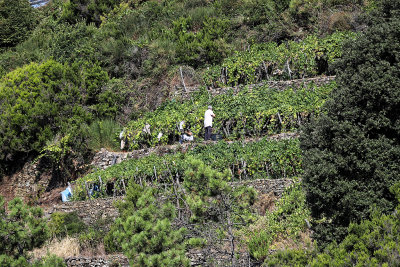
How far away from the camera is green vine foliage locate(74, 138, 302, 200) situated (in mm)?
14758

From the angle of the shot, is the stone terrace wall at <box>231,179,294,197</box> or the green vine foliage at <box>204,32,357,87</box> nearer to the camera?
the stone terrace wall at <box>231,179,294,197</box>

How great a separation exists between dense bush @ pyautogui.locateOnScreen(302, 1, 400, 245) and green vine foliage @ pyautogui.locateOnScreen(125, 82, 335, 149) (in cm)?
522

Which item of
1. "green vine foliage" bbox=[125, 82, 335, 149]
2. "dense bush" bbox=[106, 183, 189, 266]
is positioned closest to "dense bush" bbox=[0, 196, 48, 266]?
A: "dense bush" bbox=[106, 183, 189, 266]

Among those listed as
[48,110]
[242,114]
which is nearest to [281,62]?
[242,114]

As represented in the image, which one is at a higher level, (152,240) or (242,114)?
(242,114)

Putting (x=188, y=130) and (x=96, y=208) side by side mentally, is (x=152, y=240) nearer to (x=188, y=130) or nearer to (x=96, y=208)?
(x=96, y=208)

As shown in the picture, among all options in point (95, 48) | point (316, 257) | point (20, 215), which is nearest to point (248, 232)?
point (316, 257)

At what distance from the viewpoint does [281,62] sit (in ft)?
64.2

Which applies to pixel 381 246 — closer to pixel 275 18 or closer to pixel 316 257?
pixel 316 257

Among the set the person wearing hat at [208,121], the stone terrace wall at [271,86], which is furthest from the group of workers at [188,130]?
the stone terrace wall at [271,86]

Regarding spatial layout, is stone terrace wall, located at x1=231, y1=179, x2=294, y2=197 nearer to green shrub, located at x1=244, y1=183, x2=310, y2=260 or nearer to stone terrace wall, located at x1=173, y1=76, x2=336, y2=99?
green shrub, located at x1=244, y1=183, x2=310, y2=260

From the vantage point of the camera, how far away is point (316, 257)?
899cm

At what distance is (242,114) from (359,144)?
7359 millimetres

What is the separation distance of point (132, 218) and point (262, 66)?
12.0 metres
